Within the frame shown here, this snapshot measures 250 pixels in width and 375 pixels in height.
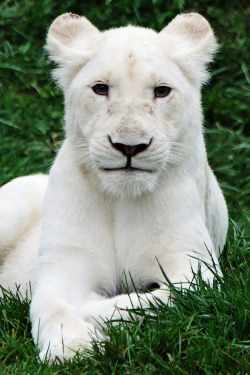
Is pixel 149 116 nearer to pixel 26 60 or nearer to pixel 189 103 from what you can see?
pixel 189 103

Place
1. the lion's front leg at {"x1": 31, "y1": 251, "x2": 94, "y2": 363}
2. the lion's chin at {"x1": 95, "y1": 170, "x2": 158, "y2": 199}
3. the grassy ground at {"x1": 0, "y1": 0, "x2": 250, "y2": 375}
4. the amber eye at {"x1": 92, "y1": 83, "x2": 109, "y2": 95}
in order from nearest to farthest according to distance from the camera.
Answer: the lion's front leg at {"x1": 31, "y1": 251, "x2": 94, "y2": 363} → the lion's chin at {"x1": 95, "y1": 170, "x2": 158, "y2": 199} → the amber eye at {"x1": 92, "y1": 83, "x2": 109, "y2": 95} → the grassy ground at {"x1": 0, "y1": 0, "x2": 250, "y2": 375}

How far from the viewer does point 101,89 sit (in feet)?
14.1

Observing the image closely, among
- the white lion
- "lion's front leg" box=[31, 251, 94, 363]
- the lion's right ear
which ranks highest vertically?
the lion's right ear

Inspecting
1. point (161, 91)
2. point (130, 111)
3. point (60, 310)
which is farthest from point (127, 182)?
point (60, 310)

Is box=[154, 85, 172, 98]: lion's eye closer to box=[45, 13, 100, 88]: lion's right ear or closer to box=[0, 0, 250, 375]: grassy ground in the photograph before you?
box=[45, 13, 100, 88]: lion's right ear

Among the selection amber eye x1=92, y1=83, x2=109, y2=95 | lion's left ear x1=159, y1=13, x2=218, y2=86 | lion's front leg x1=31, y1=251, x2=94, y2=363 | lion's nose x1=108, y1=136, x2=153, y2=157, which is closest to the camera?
lion's front leg x1=31, y1=251, x2=94, y2=363

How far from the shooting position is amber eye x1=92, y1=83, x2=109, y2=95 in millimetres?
4285

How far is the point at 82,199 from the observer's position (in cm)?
454

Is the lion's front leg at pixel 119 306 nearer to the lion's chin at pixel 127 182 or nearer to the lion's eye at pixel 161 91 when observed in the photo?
the lion's chin at pixel 127 182

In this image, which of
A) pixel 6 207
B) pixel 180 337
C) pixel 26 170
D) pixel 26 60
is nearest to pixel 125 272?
pixel 180 337

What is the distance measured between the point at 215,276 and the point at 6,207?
1838mm

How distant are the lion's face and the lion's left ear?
0.03m

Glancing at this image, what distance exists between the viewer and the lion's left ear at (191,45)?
4.54 metres

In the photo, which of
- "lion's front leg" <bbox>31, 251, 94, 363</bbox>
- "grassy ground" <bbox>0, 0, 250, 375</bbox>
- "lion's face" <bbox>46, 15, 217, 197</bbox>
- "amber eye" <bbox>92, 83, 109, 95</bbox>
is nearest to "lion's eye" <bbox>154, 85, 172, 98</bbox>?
"lion's face" <bbox>46, 15, 217, 197</bbox>
